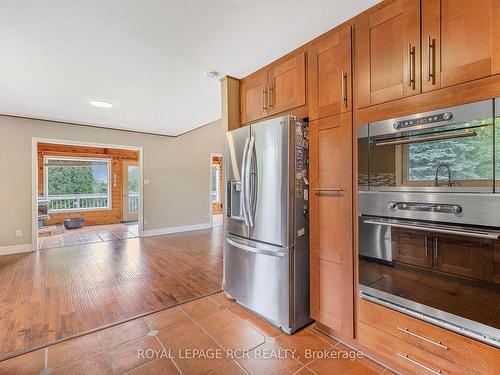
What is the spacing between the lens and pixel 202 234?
591cm

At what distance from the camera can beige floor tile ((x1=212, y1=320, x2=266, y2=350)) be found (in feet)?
6.18

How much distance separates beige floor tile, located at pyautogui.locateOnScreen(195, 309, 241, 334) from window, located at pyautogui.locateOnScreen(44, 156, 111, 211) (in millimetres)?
6855

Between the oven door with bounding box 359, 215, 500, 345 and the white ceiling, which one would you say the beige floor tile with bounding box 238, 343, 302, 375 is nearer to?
the oven door with bounding box 359, 215, 500, 345

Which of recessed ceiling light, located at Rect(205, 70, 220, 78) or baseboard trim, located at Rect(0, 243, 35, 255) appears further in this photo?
baseboard trim, located at Rect(0, 243, 35, 255)

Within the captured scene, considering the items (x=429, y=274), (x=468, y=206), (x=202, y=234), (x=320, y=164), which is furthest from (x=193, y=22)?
(x=202, y=234)

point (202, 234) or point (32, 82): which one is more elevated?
point (32, 82)

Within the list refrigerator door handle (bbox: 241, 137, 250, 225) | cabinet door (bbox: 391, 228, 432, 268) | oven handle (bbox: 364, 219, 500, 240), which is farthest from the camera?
refrigerator door handle (bbox: 241, 137, 250, 225)

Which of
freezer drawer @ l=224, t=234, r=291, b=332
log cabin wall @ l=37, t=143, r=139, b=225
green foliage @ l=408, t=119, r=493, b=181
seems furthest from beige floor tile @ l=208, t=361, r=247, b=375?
log cabin wall @ l=37, t=143, r=139, b=225

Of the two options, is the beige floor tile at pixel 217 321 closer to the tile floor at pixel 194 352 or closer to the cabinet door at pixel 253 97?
the tile floor at pixel 194 352

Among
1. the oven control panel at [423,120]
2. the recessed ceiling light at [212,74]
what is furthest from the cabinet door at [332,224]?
the recessed ceiling light at [212,74]

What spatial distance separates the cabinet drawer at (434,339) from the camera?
1.20 metres

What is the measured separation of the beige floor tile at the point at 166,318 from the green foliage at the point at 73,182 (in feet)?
22.0

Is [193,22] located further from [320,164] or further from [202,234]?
[202,234]

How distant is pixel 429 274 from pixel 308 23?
1786mm
